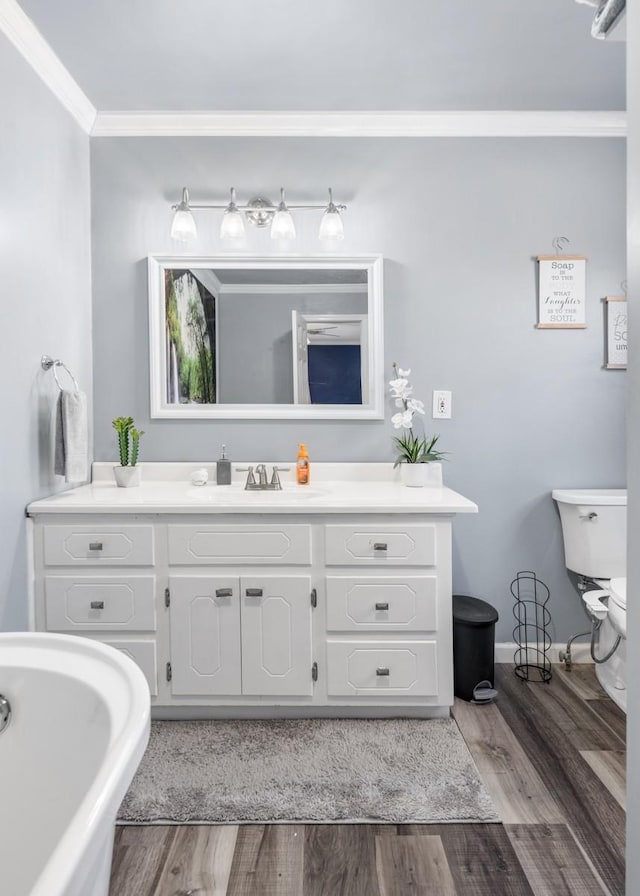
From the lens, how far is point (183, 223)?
7.89 ft

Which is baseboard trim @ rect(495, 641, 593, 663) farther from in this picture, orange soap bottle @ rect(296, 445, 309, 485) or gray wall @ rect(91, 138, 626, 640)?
orange soap bottle @ rect(296, 445, 309, 485)

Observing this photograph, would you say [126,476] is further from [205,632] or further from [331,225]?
[331,225]

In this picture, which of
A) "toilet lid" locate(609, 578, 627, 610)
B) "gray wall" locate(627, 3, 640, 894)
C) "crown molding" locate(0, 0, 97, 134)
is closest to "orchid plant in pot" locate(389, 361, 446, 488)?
"toilet lid" locate(609, 578, 627, 610)

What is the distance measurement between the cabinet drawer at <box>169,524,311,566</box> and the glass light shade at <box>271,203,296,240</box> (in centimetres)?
128

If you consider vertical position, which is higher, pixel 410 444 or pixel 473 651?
pixel 410 444

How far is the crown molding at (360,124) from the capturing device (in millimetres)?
2457

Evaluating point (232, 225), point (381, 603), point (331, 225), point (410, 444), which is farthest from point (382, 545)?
point (232, 225)

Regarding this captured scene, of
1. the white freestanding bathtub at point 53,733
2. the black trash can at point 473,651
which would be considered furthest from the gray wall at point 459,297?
the white freestanding bathtub at point 53,733

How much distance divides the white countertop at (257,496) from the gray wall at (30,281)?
0.53 ft

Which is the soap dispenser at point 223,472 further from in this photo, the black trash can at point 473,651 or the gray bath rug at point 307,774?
the black trash can at point 473,651

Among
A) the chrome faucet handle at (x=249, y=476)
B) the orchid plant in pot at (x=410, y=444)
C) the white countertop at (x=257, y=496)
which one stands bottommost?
the white countertop at (x=257, y=496)

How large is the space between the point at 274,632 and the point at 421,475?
2.99ft

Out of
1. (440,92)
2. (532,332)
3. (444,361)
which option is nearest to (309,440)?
(444,361)

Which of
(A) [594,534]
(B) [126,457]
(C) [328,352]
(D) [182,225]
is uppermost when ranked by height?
(D) [182,225]
